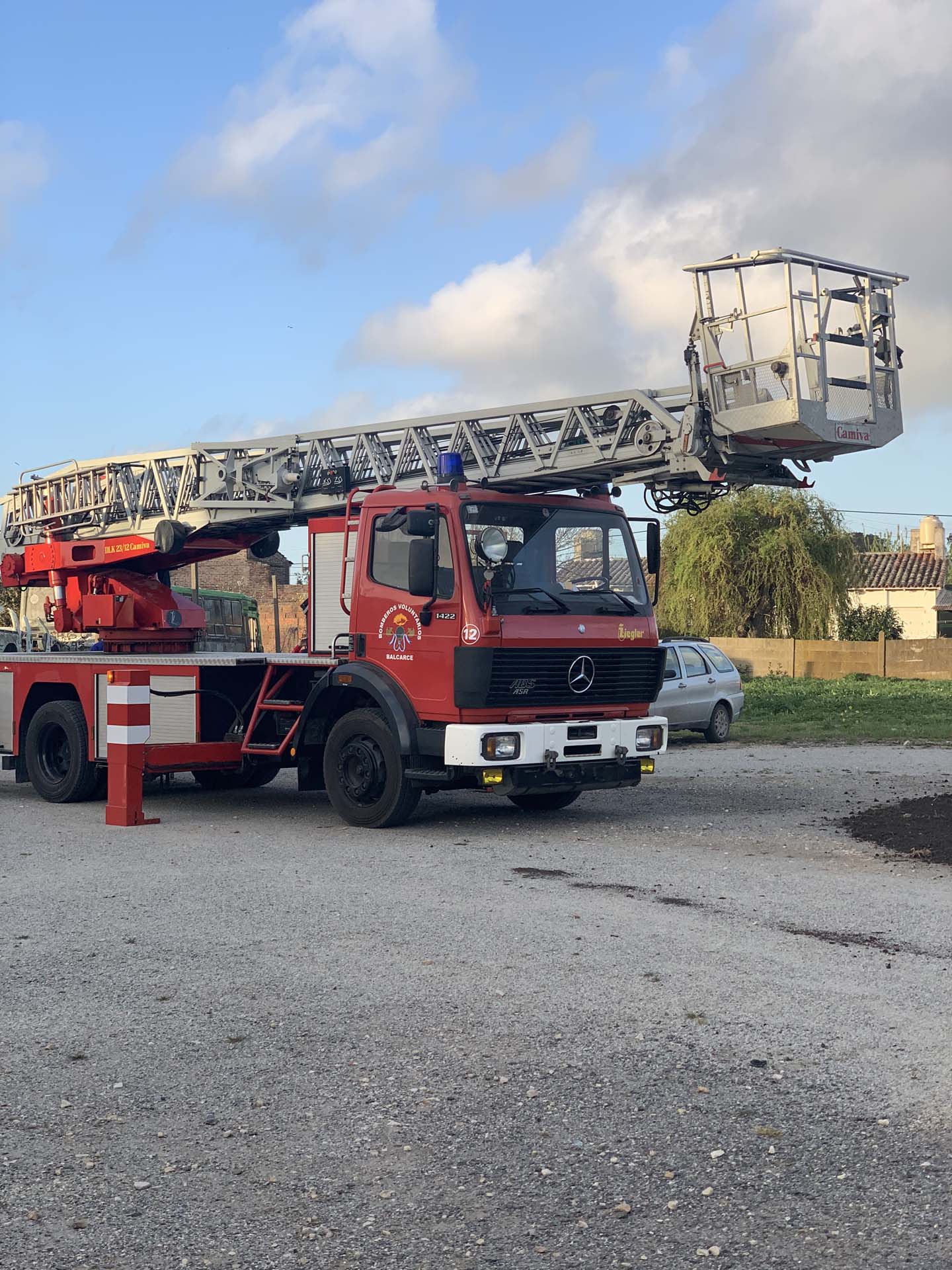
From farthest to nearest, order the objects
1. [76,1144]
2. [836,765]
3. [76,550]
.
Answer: [836,765] < [76,550] < [76,1144]

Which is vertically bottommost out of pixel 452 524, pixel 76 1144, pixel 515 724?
pixel 76 1144

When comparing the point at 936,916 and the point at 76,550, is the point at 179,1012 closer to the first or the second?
the point at 936,916

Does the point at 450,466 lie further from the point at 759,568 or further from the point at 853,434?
the point at 759,568

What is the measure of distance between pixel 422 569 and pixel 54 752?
513 centimetres

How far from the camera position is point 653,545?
12336mm

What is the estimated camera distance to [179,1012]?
19.4 ft

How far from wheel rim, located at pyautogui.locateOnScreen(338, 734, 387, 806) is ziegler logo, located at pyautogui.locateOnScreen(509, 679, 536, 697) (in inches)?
51.5

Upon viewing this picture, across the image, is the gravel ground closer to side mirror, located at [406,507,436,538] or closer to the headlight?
the headlight

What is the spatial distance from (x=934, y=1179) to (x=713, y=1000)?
1.98 metres

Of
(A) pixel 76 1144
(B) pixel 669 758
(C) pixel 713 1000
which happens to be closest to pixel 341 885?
(C) pixel 713 1000

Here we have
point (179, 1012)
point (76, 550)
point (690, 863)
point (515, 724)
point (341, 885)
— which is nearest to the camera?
point (179, 1012)

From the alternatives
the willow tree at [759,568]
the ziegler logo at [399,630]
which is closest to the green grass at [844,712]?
the willow tree at [759,568]

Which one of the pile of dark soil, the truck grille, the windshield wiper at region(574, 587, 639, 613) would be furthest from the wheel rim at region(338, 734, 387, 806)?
the pile of dark soil

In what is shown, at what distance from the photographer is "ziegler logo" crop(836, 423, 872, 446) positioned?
1177 centimetres
